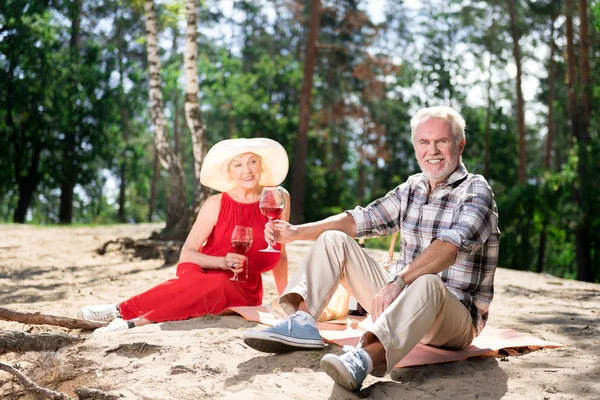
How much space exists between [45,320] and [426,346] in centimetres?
271

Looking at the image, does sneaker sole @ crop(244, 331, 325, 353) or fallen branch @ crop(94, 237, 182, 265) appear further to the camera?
fallen branch @ crop(94, 237, 182, 265)

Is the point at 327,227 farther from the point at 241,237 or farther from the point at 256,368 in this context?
the point at 256,368

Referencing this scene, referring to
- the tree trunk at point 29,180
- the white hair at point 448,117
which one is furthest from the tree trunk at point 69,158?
the white hair at point 448,117

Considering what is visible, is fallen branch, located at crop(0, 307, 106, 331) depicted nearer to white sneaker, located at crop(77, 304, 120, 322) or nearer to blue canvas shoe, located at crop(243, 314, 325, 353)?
white sneaker, located at crop(77, 304, 120, 322)

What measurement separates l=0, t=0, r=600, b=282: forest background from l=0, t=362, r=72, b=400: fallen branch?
821cm

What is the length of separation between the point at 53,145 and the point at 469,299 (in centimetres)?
2222

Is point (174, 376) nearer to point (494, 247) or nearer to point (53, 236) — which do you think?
point (494, 247)

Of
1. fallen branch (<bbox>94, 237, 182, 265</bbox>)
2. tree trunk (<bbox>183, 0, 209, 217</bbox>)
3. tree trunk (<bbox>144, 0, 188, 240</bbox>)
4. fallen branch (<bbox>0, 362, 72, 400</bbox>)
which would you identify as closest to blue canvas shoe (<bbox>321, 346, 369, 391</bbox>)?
fallen branch (<bbox>0, 362, 72, 400</bbox>)

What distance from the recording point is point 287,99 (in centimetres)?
2839

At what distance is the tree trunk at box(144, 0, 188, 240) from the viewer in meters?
12.1

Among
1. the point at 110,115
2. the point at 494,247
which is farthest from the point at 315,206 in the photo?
the point at 494,247

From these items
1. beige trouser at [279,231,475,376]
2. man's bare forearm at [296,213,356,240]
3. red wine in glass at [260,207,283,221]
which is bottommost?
beige trouser at [279,231,475,376]

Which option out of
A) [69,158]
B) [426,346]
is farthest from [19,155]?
[426,346]

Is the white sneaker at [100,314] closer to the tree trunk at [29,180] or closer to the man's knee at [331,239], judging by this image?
the man's knee at [331,239]
